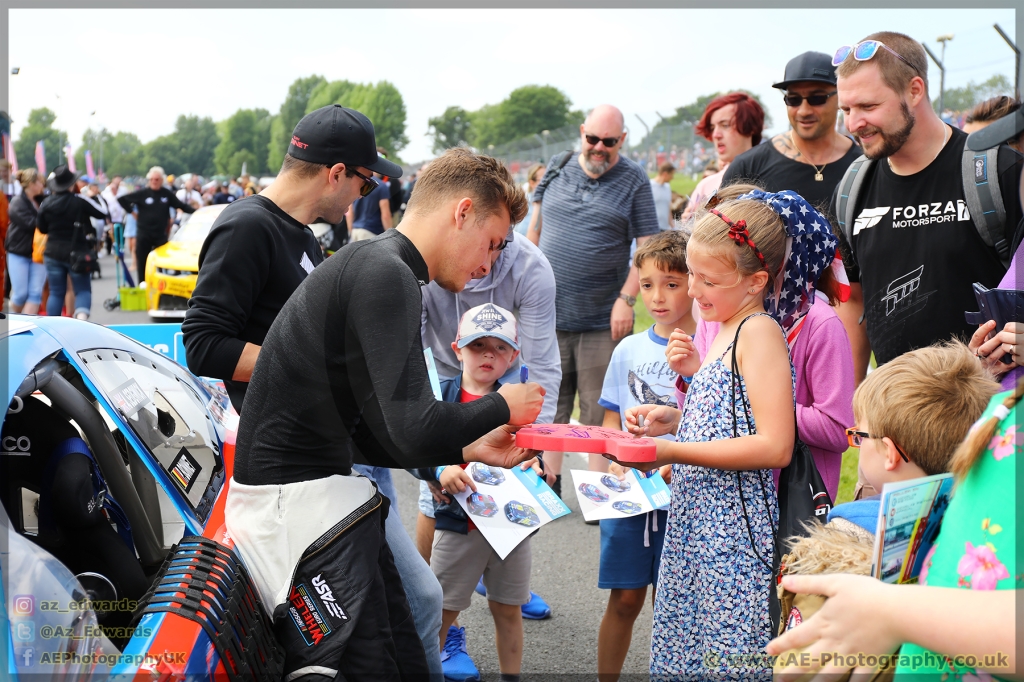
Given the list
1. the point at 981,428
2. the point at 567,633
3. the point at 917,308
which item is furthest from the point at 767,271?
the point at 567,633

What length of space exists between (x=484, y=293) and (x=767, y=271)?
1402mm

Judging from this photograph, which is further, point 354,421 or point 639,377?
point 639,377

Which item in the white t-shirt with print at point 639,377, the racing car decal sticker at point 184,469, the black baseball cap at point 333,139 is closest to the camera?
the racing car decal sticker at point 184,469

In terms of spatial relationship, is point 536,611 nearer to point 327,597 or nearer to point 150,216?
point 327,597

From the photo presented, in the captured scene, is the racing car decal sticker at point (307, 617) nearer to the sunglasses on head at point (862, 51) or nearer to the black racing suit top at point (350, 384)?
the black racing suit top at point (350, 384)

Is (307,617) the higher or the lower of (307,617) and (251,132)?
the lower

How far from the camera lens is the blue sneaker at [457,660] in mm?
3211

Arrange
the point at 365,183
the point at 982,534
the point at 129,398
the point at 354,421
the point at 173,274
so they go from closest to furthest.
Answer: the point at 982,534 → the point at 354,421 → the point at 129,398 → the point at 365,183 → the point at 173,274

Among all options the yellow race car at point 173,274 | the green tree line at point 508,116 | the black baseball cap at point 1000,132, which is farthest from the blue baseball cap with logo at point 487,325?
the yellow race car at point 173,274

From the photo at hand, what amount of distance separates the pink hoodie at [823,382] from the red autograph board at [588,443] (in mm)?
581

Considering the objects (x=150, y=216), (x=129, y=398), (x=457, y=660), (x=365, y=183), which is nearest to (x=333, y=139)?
(x=365, y=183)

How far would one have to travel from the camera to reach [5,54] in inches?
90.0

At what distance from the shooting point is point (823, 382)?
93.3 inches

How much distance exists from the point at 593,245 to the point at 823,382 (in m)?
2.73
